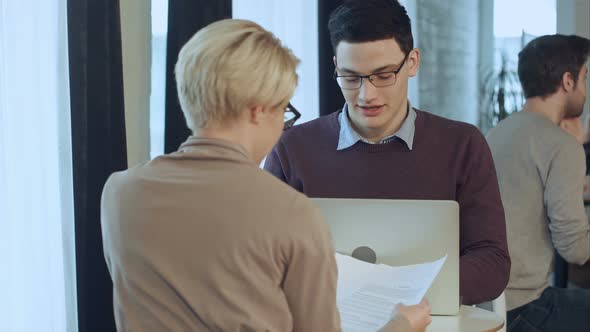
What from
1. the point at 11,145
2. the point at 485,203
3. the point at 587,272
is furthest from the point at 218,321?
the point at 587,272

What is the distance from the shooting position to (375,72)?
73.9 inches

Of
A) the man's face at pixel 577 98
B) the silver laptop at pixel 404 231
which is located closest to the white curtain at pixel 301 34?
the man's face at pixel 577 98

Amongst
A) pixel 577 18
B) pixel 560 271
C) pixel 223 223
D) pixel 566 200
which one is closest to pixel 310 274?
pixel 223 223

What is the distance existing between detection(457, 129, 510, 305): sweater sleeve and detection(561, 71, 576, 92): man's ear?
3.88ft

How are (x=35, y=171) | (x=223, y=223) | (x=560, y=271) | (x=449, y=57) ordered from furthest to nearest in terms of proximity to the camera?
(x=449, y=57) → (x=560, y=271) → (x=35, y=171) → (x=223, y=223)

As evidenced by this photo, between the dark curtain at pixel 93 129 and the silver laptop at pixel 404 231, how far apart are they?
4.04ft

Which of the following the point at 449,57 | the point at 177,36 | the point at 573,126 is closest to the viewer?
the point at 177,36

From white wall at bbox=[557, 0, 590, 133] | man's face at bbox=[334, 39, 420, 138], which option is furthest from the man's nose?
white wall at bbox=[557, 0, 590, 133]

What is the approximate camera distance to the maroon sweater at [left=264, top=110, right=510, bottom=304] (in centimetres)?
184

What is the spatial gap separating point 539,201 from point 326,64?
1.35 metres

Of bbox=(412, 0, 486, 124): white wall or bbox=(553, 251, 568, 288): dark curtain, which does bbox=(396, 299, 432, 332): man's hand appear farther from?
bbox=(412, 0, 486, 124): white wall

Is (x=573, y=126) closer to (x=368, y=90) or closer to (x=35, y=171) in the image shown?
(x=368, y=90)

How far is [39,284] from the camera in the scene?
8.10 feet

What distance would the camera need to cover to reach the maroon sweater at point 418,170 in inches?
72.3
